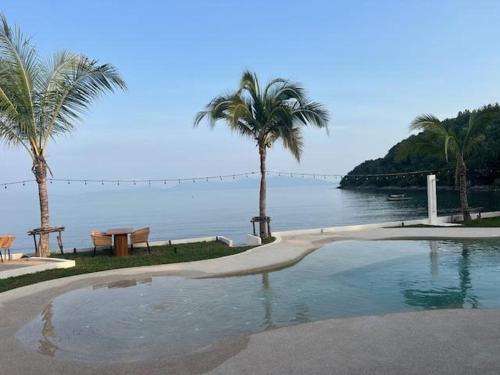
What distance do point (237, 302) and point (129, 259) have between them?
223 inches

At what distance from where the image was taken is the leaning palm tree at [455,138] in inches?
719

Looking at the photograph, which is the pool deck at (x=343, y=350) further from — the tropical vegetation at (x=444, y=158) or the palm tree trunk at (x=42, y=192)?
the tropical vegetation at (x=444, y=158)

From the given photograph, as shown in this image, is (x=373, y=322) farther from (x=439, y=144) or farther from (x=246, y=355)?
(x=439, y=144)

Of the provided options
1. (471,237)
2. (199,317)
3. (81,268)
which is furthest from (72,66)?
(471,237)

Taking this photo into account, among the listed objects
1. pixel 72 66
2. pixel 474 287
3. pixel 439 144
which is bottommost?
pixel 474 287

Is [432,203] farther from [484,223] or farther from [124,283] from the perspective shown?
[124,283]

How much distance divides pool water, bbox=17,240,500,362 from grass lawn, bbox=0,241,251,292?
1595 mm

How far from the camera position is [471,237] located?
1445 cm

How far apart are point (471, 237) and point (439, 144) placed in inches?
220

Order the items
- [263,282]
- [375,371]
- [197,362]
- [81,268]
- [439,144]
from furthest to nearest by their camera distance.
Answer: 1. [439,144]
2. [81,268]
3. [263,282]
4. [197,362]
5. [375,371]

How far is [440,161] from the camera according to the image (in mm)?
36438

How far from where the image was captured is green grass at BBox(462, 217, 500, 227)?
17.5m

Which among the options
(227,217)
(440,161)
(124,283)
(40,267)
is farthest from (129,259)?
(227,217)

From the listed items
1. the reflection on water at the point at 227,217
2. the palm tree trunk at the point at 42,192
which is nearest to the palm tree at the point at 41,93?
the palm tree trunk at the point at 42,192
